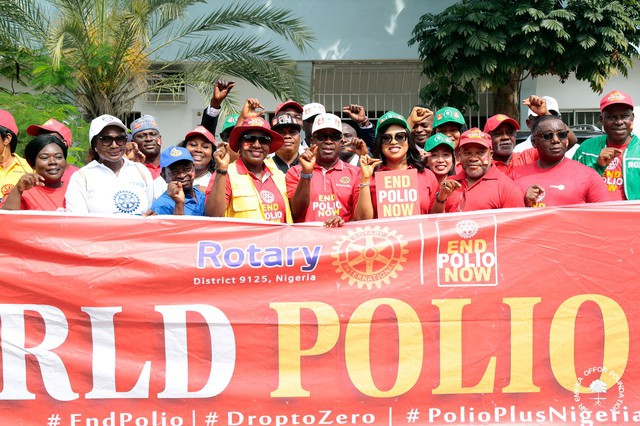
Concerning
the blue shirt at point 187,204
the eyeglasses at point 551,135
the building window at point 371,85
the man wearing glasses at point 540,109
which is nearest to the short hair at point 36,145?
the blue shirt at point 187,204

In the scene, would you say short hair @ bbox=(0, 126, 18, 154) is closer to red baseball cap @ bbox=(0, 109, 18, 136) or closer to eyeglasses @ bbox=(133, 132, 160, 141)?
red baseball cap @ bbox=(0, 109, 18, 136)

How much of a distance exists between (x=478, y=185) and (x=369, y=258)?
1169mm

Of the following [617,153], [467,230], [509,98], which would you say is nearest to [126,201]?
[467,230]

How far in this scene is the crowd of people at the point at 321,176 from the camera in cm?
645

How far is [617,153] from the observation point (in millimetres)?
6957

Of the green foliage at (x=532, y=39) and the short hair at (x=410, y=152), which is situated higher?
the green foliage at (x=532, y=39)

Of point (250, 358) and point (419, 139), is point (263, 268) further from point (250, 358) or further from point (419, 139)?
point (419, 139)

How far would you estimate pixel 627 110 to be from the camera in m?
7.26

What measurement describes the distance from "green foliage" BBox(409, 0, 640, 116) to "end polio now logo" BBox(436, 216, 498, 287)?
9.70 m

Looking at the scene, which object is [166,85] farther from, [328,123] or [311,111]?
[328,123]

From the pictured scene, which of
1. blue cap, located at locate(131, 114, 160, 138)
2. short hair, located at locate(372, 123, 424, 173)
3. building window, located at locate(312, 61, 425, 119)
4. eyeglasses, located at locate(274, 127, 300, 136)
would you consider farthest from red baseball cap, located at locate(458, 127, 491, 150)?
building window, located at locate(312, 61, 425, 119)

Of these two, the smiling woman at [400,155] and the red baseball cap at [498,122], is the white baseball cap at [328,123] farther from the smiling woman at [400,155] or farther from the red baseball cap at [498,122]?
the red baseball cap at [498,122]

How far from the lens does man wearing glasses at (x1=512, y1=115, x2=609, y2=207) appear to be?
21.2 ft

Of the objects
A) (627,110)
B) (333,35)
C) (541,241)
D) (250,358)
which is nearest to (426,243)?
(541,241)
